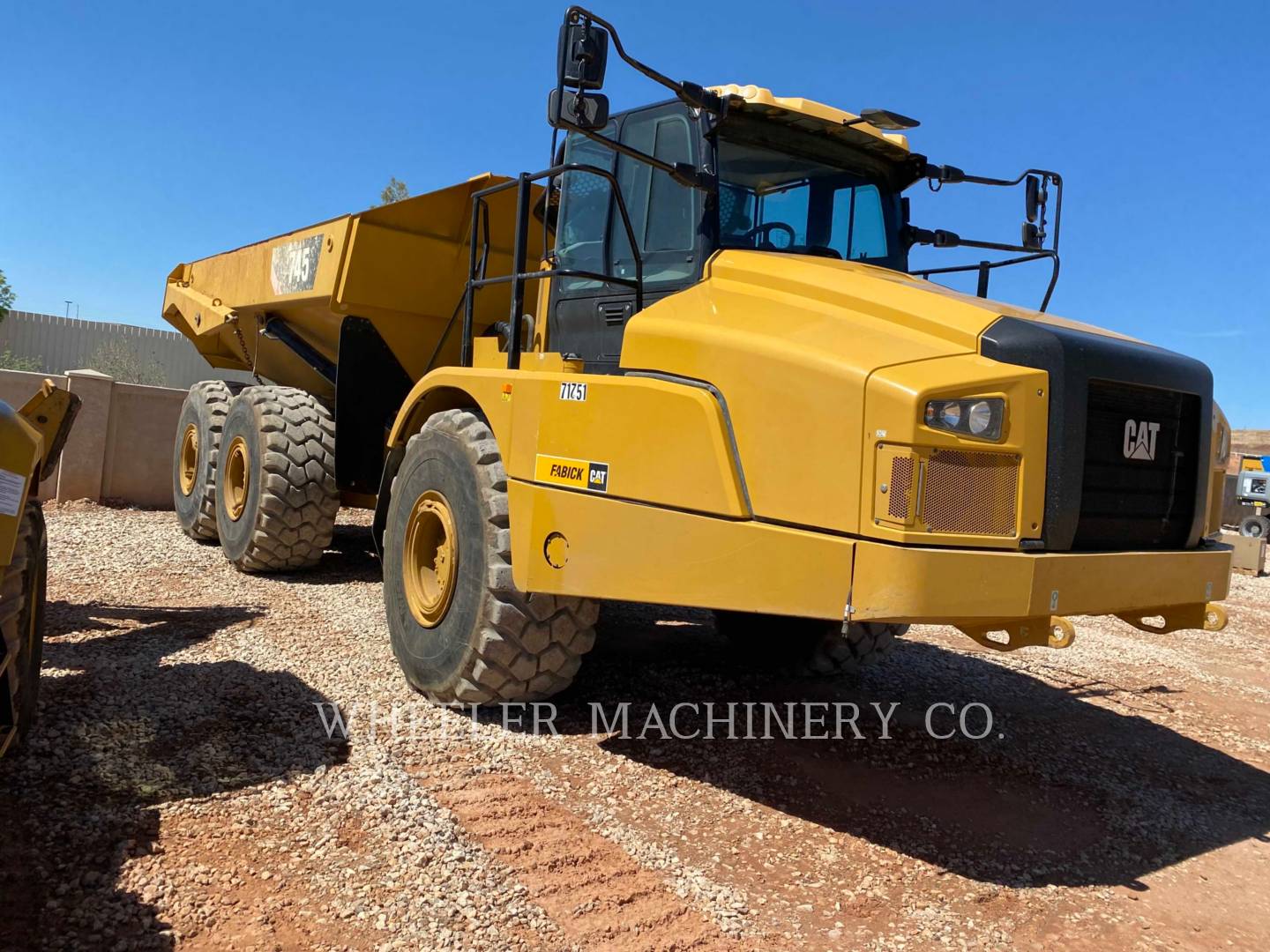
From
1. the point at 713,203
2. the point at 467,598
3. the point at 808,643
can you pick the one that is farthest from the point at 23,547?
the point at 808,643

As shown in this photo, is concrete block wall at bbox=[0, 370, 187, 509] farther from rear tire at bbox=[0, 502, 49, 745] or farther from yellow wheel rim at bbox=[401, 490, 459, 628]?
rear tire at bbox=[0, 502, 49, 745]

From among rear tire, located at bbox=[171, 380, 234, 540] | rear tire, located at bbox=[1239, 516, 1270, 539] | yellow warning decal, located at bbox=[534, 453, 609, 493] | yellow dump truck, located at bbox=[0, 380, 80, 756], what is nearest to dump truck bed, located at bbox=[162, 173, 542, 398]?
rear tire, located at bbox=[171, 380, 234, 540]

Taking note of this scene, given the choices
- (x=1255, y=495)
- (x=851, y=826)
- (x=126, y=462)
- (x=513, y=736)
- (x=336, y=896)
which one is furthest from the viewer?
(x=1255, y=495)

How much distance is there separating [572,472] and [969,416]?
162 centimetres

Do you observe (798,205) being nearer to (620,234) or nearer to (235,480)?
(620,234)

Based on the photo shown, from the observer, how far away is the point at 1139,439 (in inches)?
150

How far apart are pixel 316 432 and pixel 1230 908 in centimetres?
611

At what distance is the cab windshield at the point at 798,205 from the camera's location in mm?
4426

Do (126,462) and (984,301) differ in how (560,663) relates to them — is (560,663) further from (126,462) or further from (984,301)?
(126,462)

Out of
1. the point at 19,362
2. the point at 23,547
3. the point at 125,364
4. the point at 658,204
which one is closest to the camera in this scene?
the point at 23,547

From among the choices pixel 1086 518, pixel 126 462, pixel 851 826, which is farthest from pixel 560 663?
pixel 126 462

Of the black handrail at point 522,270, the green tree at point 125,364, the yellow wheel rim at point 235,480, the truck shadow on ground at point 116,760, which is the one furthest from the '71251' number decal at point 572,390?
the green tree at point 125,364

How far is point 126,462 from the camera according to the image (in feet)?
34.2

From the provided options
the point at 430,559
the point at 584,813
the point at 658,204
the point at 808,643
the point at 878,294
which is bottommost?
the point at 584,813
